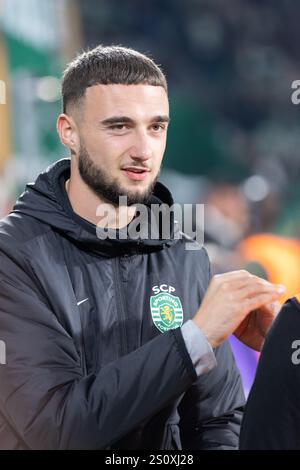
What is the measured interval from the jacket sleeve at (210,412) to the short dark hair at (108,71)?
779 millimetres

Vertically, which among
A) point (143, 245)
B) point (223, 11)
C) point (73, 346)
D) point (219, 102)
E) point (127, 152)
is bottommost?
point (73, 346)

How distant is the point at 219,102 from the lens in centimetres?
1670

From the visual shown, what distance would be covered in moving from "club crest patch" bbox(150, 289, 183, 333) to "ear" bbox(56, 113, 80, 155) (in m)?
0.47

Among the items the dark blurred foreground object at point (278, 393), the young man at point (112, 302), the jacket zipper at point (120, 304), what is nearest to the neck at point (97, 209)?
the young man at point (112, 302)

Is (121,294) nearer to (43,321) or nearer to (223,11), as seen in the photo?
(43,321)

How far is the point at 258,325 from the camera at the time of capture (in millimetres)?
2469

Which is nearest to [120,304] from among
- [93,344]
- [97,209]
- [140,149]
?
[93,344]

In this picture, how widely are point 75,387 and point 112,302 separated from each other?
0.31 m

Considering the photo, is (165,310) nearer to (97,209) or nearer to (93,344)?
(93,344)

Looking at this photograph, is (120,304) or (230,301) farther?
(120,304)
